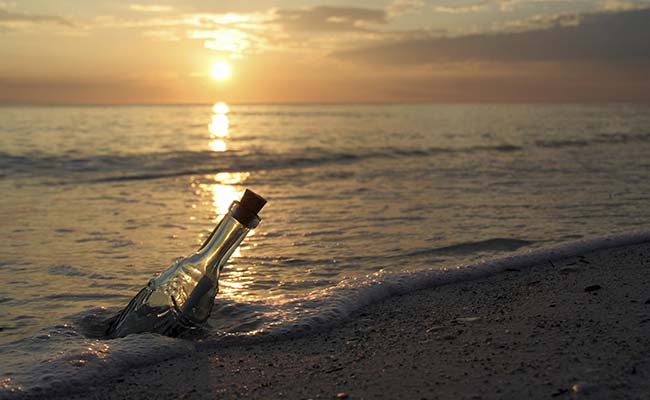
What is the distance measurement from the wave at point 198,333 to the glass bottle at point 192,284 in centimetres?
8

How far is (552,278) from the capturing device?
3.74 metres

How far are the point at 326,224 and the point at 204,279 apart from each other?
12.6 feet

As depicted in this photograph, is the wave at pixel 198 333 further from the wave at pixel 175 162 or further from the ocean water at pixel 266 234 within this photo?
the wave at pixel 175 162

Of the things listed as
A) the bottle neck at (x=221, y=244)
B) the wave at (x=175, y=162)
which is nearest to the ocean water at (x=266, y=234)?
the wave at (x=175, y=162)

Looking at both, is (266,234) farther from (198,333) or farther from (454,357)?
(454,357)

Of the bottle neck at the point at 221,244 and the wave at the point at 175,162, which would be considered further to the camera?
the wave at the point at 175,162

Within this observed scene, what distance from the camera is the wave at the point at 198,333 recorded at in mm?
2492

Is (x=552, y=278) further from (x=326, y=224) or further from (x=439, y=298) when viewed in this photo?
(x=326, y=224)

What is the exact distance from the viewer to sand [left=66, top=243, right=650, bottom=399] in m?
2.14

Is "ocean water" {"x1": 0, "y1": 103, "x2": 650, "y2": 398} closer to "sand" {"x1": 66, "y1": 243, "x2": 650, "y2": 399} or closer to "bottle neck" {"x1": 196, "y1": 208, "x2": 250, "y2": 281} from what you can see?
"sand" {"x1": 66, "y1": 243, "x2": 650, "y2": 399}

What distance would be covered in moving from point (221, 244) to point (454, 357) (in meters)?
1.03

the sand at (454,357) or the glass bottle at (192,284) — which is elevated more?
the glass bottle at (192,284)

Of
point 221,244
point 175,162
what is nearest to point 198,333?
point 221,244

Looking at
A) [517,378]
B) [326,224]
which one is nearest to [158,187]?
[326,224]
